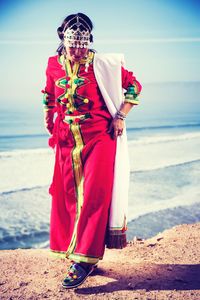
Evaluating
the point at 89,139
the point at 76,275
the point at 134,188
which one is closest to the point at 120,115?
the point at 89,139

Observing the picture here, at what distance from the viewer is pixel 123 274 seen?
3473mm

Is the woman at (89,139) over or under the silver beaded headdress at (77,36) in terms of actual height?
under

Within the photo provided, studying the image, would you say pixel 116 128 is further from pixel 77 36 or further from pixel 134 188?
pixel 134 188

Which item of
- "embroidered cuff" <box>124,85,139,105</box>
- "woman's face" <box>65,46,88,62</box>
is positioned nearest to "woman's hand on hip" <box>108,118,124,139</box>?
"embroidered cuff" <box>124,85,139,105</box>

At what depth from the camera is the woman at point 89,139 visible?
3.14 meters

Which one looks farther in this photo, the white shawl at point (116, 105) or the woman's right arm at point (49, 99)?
the woman's right arm at point (49, 99)

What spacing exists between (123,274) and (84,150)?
110 centimetres

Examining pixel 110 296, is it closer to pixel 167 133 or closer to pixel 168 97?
pixel 167 133

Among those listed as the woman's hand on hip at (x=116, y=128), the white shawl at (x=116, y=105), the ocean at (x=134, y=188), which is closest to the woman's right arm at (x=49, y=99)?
the white shawl at (x=116, y=105)

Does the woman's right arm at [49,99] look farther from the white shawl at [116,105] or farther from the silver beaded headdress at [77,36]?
the white shawl at [116,105]

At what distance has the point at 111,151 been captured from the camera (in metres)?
3.22

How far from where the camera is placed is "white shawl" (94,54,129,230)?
10.3ft

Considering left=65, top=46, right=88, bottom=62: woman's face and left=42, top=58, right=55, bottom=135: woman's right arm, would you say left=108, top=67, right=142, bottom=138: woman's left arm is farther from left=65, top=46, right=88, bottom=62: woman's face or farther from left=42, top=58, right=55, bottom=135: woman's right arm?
left=42, top=58, right=55, bottom=135: woman's right arm

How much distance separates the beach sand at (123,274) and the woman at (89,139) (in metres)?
0.17
